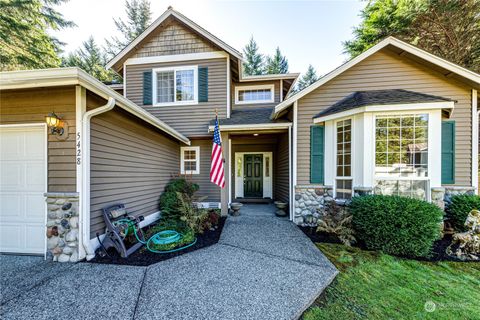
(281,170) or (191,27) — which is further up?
(191,27)

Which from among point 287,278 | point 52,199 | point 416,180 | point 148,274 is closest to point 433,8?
point 416,180

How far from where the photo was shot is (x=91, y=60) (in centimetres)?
1900

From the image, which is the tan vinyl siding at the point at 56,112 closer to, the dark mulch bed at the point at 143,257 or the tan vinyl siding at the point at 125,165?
the tan vinyl siding at the point at 125,165

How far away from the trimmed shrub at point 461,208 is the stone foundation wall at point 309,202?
9.30 ft

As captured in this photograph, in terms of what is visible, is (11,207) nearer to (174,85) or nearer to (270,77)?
(174,85)

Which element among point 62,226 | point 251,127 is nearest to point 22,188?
point 62,226

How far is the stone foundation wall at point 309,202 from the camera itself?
532 cm

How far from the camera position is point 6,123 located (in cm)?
327

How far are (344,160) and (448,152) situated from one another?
2688 millimetres

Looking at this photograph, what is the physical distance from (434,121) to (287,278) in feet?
16.9

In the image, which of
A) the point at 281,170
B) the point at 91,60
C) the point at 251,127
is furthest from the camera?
the point at 91,60

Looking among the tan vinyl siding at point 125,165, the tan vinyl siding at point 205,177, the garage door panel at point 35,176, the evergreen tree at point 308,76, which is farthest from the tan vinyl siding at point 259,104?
the evergreen tree at point 308,76

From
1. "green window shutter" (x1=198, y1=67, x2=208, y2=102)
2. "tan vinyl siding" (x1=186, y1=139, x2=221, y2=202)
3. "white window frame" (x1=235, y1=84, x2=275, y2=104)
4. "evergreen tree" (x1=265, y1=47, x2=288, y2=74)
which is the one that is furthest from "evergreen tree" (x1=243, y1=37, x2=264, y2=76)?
"tan vinyl siding" (x1=186, y1=139, x2=221, y2=202)

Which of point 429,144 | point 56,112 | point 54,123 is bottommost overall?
point 429,144
